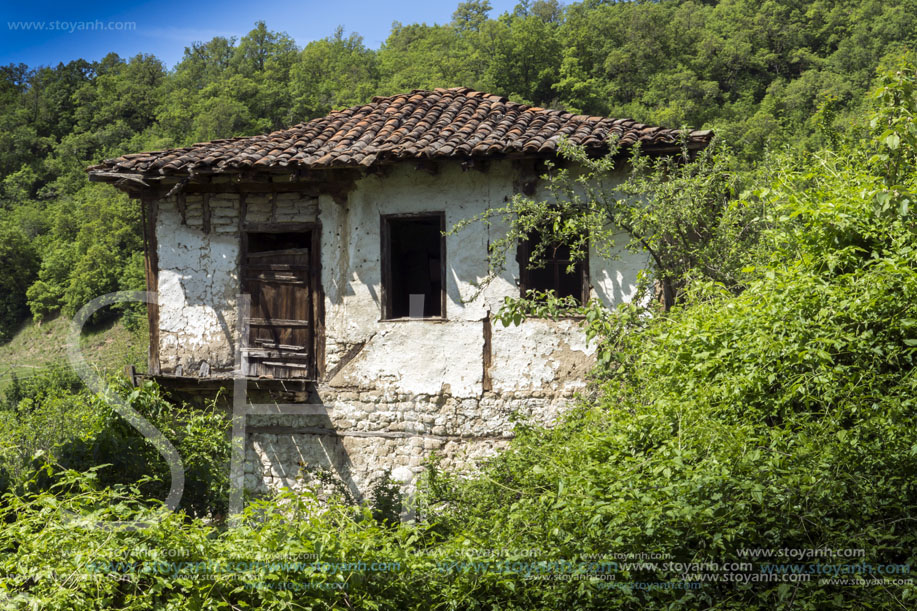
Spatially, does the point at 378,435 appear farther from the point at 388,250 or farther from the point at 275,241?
the point at 275,241

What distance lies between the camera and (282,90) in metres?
25.9

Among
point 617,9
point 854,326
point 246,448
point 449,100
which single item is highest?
point 617,9

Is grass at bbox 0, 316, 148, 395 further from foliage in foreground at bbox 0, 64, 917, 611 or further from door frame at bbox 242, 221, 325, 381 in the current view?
foliage in foreground at bbox 0, 64, 917, 611

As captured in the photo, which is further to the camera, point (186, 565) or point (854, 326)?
point (854, 326)

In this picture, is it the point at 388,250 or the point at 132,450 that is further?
the point at 388,250

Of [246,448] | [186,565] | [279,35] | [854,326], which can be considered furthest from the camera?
[279,35]

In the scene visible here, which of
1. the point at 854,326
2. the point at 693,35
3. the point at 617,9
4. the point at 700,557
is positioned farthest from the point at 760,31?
the point at 700,557

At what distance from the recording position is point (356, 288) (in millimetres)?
8406

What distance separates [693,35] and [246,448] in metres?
24.3

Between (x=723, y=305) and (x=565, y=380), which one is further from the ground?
(x=723, y=305)

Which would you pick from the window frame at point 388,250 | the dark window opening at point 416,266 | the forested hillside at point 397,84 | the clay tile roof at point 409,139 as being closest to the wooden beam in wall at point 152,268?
the clay tile roof at point 409,139

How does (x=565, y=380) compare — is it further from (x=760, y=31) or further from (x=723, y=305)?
(x=760, y=31)

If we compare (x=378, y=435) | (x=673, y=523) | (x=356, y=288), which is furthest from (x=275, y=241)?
(x=673, y=523)

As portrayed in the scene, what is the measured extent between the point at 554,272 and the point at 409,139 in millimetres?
2348
